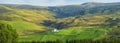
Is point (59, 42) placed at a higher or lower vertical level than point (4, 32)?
lower

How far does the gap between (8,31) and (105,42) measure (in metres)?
50.3

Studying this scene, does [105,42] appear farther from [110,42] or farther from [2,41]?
[2,41]

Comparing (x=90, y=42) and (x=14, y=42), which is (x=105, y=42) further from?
(x=14, y=42)

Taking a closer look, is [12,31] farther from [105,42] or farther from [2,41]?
[105,42]

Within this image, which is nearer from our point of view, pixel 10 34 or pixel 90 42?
pixel 10 34

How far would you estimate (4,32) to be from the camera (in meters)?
137

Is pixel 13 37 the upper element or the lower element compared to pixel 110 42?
upper

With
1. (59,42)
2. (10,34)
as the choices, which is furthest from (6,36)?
(59,42)

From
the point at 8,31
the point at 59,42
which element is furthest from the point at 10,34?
the point at 59,42

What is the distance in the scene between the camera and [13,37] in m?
138

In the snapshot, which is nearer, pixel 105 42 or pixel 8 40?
pixel 8 40

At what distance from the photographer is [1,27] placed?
139 m

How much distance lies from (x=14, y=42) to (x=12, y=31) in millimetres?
4726

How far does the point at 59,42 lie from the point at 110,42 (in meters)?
24.4
